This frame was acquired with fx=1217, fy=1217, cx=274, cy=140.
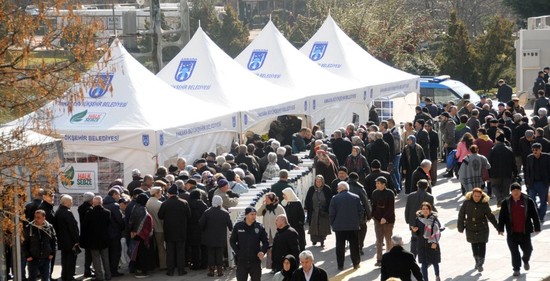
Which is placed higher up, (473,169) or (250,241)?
(473,169)

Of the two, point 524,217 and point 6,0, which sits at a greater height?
point 6,0

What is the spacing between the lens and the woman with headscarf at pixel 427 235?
16.1 meters

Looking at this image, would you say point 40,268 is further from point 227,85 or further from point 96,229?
point 227,85

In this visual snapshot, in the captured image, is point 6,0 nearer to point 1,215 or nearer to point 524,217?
point 1,215

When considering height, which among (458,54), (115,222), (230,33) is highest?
(230,33)

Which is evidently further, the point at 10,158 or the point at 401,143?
the point at 401,143

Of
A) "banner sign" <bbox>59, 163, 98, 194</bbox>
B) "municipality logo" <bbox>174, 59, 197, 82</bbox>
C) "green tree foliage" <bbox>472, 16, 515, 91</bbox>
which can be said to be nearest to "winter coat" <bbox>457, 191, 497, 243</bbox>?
"banner sign" <bbox>59, 163, 98, 194</bbox>

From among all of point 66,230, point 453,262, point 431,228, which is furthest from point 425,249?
point 66,230

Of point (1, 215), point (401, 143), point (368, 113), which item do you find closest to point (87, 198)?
point (1, 215)

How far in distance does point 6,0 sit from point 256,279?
5798 mm

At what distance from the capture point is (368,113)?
96.6ft

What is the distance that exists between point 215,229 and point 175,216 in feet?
2.02

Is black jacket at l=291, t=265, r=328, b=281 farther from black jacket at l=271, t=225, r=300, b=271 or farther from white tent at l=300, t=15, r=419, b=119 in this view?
white tent at l=300, t=15, r=419, b=119

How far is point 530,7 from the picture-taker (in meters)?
49.8
